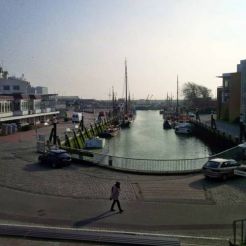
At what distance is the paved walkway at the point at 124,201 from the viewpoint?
672 inches

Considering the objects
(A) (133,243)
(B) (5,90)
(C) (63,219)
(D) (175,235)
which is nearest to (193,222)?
(D) (175,235)

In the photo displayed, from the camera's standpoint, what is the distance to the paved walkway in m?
17.1

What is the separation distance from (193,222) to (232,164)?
10.2m

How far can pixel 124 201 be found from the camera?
809 inches

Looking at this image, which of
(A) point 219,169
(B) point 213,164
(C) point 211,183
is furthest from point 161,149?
(C) point 211,183

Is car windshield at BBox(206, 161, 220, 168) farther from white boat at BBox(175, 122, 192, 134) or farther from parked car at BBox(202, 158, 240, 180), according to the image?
white boat at BBox(175, 122, 192, 134)

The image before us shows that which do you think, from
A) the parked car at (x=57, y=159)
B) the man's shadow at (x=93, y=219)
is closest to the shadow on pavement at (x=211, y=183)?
the man's shadow at (x=93, y=219)

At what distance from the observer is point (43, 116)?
8488 cm

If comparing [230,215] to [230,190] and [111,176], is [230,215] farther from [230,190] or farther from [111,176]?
[111,176]

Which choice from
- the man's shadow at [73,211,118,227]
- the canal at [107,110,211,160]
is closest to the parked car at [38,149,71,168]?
the man's shadow at [73,211,118,227]

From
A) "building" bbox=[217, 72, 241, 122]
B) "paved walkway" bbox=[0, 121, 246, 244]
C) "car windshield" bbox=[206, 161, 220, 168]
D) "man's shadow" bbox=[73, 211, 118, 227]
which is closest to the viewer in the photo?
"man's shadow" bbox=[73, 211, 118, 227]

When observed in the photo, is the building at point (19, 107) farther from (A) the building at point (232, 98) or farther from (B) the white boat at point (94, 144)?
(A) the building at point (232, 98)

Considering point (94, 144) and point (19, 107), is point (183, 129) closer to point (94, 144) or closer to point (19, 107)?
point (94, 144)

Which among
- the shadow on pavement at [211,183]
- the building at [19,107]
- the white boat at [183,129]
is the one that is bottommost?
the white boat at [183,129]
